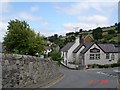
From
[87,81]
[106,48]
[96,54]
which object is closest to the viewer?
[87,81]

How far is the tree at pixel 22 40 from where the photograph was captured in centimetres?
4034

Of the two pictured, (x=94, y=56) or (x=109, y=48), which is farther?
(x=109, y=48)

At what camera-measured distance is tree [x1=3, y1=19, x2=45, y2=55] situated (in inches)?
1588

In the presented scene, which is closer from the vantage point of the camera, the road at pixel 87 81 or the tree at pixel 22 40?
the road at pixel 87 81

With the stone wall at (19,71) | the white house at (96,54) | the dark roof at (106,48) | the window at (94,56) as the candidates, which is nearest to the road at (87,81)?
the stone wall at (19,71)

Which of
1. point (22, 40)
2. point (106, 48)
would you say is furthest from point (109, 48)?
point (22, 40)

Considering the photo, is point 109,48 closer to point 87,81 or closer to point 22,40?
point 22,40

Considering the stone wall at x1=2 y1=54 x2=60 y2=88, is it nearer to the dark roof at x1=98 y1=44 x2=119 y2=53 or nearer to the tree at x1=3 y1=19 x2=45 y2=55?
the tree at x1=3 y1=19 x2=45 y2=55

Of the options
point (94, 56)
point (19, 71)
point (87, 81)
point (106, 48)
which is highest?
point (106, 48)

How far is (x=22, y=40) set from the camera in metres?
41.2

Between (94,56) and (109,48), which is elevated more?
(109,48)

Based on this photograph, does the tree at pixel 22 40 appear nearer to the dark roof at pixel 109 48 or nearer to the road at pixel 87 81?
the road at pixel 87 81

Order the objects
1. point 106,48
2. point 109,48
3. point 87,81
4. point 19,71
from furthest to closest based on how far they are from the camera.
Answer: point 109,48 → point 106,48 → point 87,81 → point 19,71

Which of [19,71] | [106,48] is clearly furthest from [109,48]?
[19,71]
